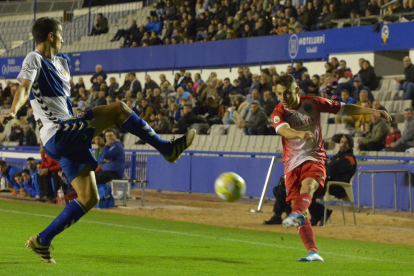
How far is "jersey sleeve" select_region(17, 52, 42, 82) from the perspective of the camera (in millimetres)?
6840

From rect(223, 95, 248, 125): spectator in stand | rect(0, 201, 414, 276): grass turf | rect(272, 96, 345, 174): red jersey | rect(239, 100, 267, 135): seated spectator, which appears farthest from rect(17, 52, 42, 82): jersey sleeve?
rect(223, 95, 248, 125): spectator in stand

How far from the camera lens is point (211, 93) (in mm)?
24672

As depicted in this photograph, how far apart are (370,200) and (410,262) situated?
8126 mm

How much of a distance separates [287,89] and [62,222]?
2844mm

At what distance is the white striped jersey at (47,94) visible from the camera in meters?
7.00

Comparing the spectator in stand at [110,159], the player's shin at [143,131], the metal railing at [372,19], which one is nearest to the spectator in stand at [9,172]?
the spectator in stand at [110,159]

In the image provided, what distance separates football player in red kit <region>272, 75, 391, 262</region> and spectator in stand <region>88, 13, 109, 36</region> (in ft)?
90.6

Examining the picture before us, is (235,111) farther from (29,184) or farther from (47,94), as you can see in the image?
(47,94)

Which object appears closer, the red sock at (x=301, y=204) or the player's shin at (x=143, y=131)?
the player's shin at (x=143, y=131)

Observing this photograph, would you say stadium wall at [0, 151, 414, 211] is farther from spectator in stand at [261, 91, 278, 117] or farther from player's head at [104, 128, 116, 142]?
player's head at [104, 128, 116, 142]

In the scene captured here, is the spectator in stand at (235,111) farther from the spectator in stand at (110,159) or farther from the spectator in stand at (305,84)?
the spectator in stand at (110,159)

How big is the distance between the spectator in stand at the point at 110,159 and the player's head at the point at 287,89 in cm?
874

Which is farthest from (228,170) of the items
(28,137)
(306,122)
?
(306,122)

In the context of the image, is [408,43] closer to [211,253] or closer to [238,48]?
[238,48]
